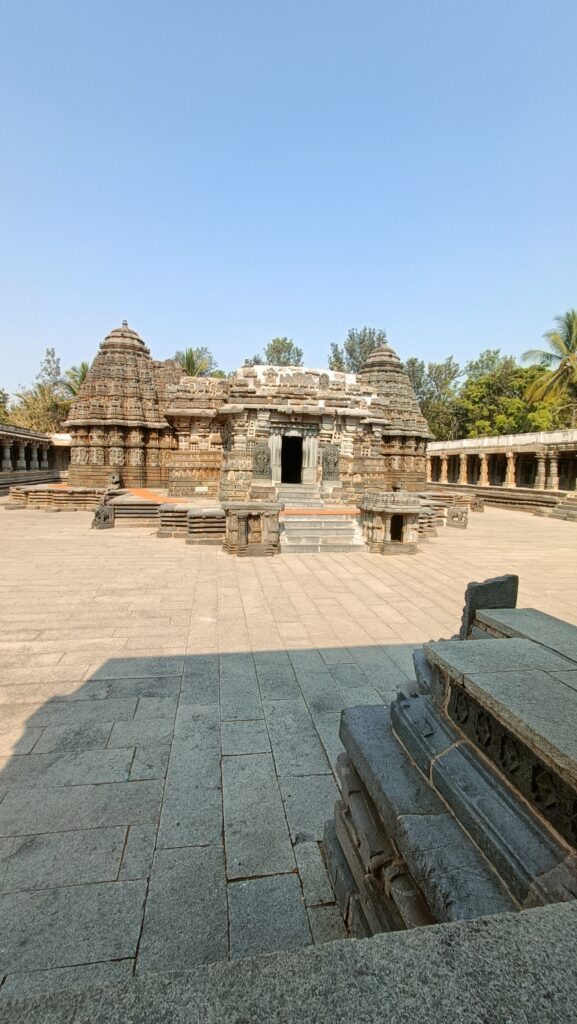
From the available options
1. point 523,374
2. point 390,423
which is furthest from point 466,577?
point 523,374

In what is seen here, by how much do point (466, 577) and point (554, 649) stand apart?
703 centimetres

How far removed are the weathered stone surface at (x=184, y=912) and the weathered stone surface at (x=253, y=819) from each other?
0.12m

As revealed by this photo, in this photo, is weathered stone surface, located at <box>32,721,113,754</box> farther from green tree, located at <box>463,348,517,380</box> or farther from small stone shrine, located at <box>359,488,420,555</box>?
green tree, located at <box>463,348,517,380</box>

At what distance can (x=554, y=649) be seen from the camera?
2.13 m

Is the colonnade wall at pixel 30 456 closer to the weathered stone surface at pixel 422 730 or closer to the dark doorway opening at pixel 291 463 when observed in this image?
the dark doorway opening at pixel 291 463

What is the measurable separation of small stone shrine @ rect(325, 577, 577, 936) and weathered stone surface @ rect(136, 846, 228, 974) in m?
0.56

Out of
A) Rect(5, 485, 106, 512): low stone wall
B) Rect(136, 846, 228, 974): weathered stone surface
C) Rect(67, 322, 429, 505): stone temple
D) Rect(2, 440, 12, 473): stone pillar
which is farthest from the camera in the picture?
Rect(2, 440, 12, 473): stone pillar

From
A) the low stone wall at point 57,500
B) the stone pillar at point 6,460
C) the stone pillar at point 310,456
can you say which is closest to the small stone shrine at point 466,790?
the stone pillar at point 310,456

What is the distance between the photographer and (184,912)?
2.07 m

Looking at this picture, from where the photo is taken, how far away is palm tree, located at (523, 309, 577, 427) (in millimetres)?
29094

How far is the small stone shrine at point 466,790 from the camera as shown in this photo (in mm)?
1381

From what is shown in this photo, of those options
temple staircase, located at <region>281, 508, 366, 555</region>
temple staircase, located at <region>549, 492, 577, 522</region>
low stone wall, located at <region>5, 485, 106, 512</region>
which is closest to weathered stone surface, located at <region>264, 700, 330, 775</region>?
temple staircase, located at <region>281, 508, 366, 555</region>

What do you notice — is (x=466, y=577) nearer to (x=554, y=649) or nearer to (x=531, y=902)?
(x=554, y=649)

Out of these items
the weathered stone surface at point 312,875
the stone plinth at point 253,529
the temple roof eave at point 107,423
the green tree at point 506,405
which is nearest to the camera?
the weathered stone surface at point 312,875
